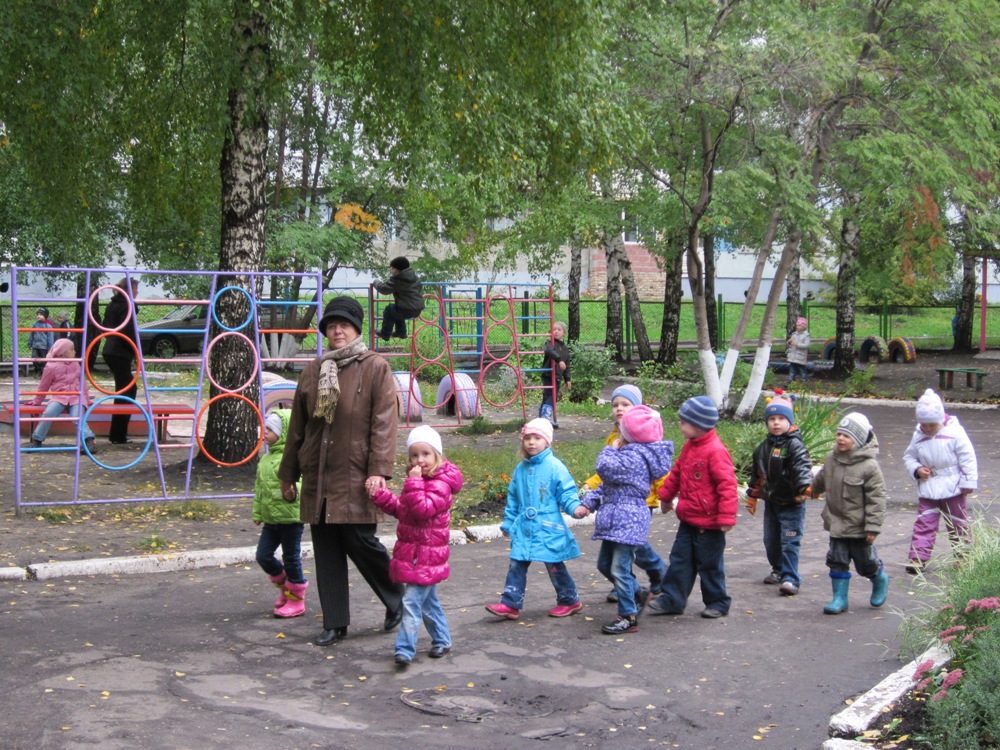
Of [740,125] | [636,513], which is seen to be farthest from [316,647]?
[740,125]

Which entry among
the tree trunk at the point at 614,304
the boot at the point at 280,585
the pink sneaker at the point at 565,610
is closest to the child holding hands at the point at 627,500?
the pink sneaker at the point at 565,610

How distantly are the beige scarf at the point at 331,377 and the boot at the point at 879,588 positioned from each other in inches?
147

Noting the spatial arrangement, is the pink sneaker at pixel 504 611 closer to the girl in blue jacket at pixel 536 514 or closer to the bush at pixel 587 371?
the girl in blue jacket at pixel 536 514

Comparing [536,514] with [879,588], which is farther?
[879,588]

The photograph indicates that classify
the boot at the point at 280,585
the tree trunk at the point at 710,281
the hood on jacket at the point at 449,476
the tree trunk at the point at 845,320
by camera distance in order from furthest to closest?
the tree trunk at the point at 710,281 < the tree trunk at the point at 845,320 < the boot at the point at 280,585 < the hood on jacket at the point at 449,476

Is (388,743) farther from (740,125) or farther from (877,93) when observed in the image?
(877,93)

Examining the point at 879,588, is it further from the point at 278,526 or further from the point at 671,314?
the point at 671,314

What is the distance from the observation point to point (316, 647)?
21.0ft

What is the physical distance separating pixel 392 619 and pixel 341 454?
1.14 metres

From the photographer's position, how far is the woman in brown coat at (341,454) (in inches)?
246

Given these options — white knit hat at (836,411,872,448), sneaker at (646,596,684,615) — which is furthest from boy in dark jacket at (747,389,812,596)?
sneaker at (646,596,684,615)

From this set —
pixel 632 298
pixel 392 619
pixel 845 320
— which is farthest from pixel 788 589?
pixel 632 298

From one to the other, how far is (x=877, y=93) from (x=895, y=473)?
669 centimetres

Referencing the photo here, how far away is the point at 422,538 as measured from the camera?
Answer: 6121 mm
